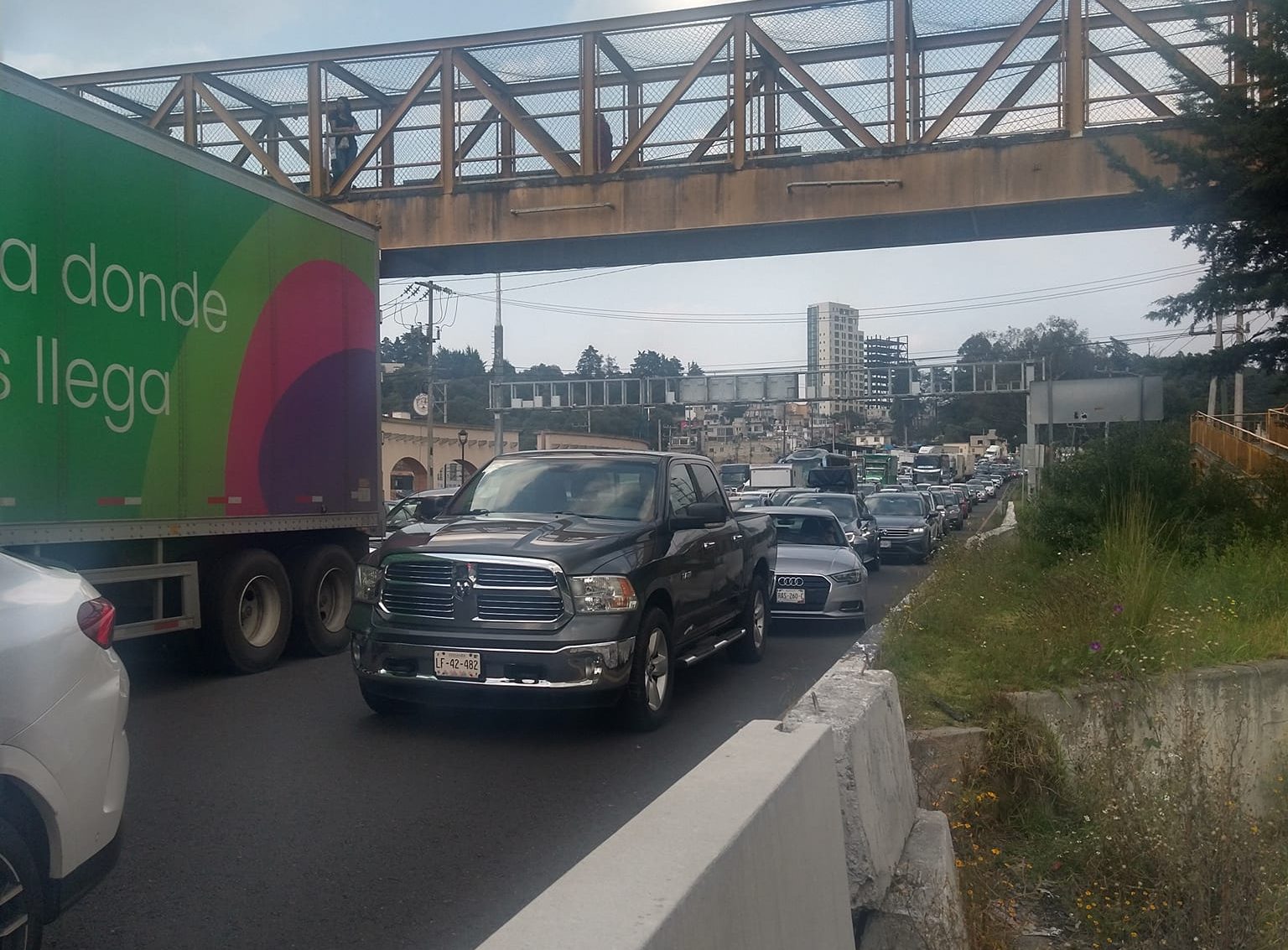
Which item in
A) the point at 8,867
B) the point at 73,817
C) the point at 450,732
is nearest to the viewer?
the point at 8,867

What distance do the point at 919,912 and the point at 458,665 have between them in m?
4.10

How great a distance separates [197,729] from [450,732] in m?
1.78

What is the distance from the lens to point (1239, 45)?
1273 cm

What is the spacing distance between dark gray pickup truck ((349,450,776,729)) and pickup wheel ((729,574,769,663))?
6.38 ft

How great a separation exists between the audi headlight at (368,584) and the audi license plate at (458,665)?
0.73 metres

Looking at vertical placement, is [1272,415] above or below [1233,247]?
below

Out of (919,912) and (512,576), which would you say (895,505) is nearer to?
(512,576)

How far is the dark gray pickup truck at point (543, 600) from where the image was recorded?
777 centimetres

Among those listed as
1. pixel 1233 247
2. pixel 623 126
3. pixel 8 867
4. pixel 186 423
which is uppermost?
pixel 623 126

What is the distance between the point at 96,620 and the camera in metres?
4.46

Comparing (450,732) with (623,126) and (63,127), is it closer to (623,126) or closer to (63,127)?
(63,127)

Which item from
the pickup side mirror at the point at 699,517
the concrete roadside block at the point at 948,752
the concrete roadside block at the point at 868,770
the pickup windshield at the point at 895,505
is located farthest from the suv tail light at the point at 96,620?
the pickup windshield at the point at 895,505

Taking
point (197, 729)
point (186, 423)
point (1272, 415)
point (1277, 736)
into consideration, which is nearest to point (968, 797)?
point (1277, 736)

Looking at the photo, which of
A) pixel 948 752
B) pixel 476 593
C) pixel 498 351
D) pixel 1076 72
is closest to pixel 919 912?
pixel 948 752
